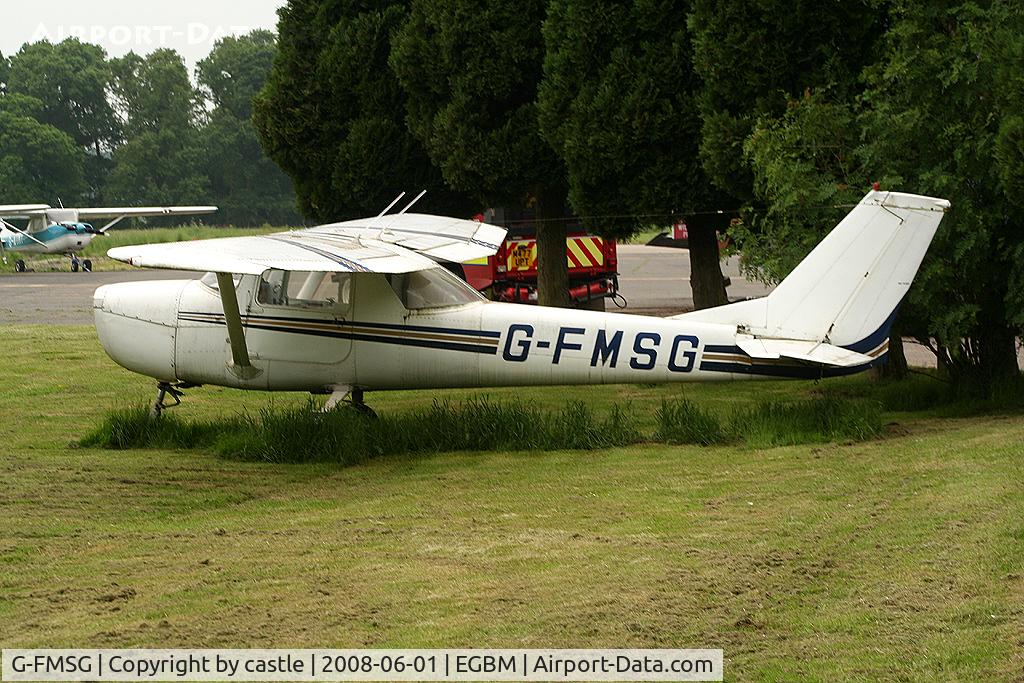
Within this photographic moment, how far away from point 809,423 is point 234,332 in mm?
5148

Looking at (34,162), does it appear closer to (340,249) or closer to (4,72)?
(4,72)

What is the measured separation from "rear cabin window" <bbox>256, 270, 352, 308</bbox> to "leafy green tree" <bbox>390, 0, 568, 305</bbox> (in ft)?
17.0

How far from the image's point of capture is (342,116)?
57.7ft

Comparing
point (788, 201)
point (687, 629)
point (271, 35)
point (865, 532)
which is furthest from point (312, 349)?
point (271, 35)

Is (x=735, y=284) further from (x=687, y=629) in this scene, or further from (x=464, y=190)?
(x=687, y=629)

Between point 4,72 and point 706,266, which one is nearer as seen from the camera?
point 706,266

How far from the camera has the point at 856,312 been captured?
32.5 ft

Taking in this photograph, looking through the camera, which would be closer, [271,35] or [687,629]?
[687,629]

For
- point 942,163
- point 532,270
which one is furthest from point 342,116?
point 942,163

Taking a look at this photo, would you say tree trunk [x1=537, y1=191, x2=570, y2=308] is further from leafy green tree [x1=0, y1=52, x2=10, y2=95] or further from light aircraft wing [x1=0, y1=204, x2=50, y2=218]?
leafy green tree [x1=0, y1=52, x2=10, y2=95]

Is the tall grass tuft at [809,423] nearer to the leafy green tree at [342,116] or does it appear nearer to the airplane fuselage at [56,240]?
the leafy green tree at [342,116]

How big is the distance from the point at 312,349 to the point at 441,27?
6.39m

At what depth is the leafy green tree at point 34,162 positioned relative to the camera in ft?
245

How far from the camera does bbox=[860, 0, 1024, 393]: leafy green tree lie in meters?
10.3
